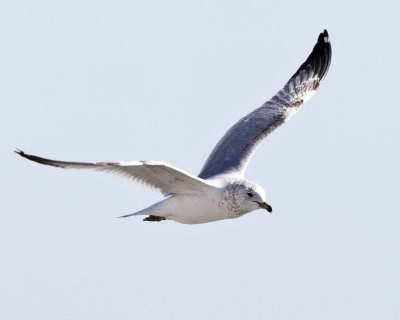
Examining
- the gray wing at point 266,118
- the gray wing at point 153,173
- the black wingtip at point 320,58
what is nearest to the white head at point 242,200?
the gray wing at point 153,173

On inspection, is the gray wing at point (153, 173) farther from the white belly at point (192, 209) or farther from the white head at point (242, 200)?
the white head at point (242, 200)

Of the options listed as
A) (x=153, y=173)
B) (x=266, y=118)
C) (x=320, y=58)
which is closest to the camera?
(x=153, y=173)

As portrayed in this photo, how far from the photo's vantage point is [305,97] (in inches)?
776

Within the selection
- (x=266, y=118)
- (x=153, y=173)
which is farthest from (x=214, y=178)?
(x=266, y=118)

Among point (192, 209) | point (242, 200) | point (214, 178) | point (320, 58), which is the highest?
point (320, 58)

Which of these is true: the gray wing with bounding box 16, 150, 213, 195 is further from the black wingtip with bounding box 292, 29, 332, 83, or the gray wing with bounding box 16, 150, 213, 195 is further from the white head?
the black wingtip with bounding box 292, 29, 332, 83

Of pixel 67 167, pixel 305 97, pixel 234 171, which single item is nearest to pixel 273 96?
pixel 305 97

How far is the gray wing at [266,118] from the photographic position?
55.3 ft

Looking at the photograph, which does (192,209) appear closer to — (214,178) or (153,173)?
(153,173)

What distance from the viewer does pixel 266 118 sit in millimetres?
18391

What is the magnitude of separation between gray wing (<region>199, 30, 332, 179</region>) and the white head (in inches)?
58.8

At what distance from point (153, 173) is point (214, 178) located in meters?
1.93

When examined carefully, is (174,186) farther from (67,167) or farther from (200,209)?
(67,167)

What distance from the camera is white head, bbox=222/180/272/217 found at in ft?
47.9
